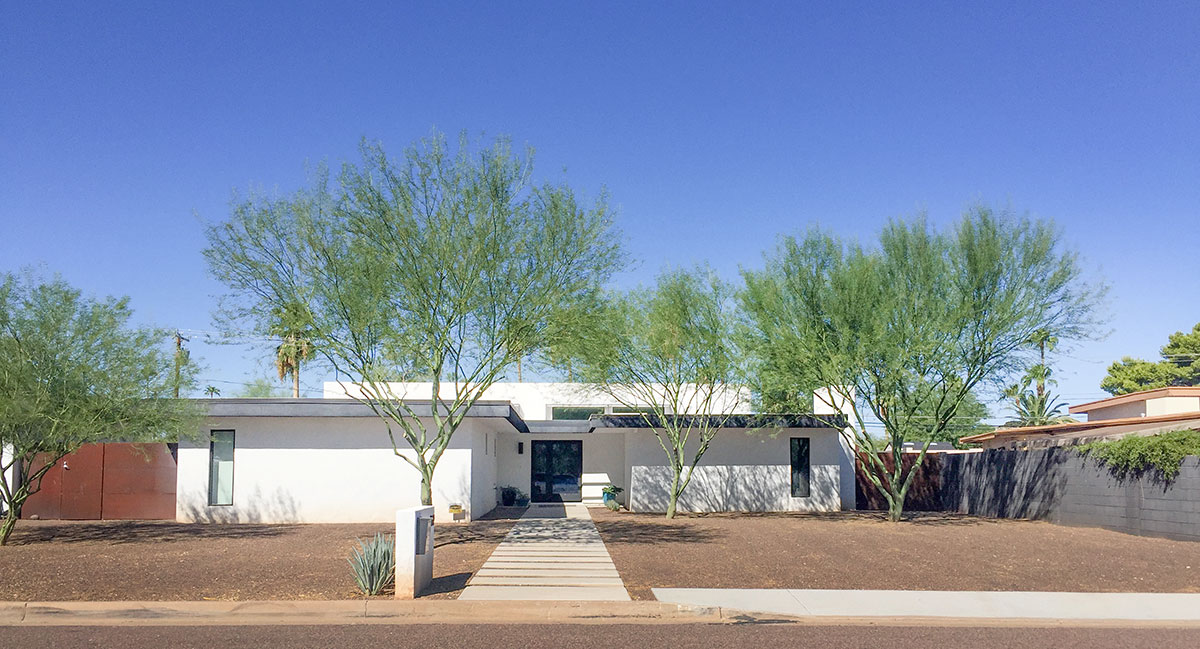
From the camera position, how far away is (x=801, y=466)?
1145 inches

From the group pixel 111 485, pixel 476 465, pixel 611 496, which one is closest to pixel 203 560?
pixel 476 465

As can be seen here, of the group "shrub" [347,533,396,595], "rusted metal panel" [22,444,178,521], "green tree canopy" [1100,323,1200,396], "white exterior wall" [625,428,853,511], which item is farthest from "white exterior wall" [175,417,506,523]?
"green tree canopy" [1100,323,1200,396]

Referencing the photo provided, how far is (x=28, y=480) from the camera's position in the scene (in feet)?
59.7

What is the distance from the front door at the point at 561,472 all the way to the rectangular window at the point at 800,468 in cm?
756

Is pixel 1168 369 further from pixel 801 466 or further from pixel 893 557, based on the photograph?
pixel 893 557

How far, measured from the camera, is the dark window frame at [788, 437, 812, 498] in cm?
2898

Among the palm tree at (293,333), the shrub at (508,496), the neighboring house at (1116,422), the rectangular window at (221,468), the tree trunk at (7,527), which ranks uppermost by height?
the palm tree at (293,333)

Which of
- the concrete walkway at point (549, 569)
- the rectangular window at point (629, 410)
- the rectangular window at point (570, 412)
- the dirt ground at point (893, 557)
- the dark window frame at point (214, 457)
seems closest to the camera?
the concrete walkway at point (549, 569)

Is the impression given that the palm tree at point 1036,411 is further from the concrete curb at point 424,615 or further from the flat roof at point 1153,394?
the concrete curb at point 424,615

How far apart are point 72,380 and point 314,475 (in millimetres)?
6869

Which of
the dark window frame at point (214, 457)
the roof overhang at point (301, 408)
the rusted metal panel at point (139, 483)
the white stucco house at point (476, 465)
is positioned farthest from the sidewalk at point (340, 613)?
the rusted metal panel at point (139, 483)

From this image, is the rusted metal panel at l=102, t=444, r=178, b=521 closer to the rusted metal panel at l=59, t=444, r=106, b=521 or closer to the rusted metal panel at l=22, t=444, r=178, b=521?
the rusted metal panel at l=22, t=444, r=178, b=521

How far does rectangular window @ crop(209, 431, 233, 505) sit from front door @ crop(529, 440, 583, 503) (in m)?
11.5

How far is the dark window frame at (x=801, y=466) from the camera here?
95.1 feet
